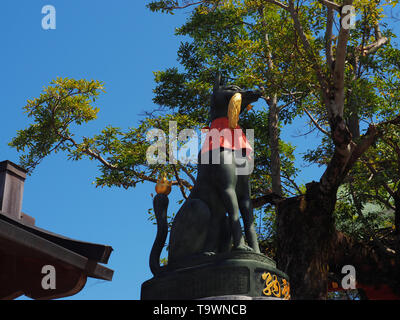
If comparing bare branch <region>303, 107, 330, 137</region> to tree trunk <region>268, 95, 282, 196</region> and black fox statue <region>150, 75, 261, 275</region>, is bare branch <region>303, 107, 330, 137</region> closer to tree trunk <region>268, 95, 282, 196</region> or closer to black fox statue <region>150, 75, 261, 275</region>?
tree trunk <region>268, 95, 282, 196</region>

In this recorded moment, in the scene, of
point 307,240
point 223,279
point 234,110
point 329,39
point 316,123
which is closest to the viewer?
point 223,279

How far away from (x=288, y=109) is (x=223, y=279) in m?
10.3

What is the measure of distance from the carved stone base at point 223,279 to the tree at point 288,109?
4.97 metres

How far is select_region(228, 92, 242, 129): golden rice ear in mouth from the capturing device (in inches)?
244

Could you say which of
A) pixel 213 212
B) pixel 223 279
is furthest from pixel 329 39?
pixel 223 279

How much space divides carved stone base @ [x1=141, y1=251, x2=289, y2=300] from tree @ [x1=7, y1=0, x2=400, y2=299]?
4.97 m

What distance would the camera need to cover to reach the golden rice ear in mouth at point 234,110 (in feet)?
20.3

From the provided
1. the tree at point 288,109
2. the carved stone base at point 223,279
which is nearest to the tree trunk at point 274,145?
the tree at point 288,109

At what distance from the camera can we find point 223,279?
5176mm

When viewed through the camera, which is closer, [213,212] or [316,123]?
[213,212]

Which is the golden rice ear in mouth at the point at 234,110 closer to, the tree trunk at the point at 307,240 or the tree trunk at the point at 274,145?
the tree trunk at the point at 307,240

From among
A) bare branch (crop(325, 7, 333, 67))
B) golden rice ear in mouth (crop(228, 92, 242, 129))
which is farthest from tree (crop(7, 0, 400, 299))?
golden rice ear in mouth (crop(228, 92, 242, 129))

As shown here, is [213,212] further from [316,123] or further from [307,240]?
[316,123]
